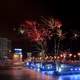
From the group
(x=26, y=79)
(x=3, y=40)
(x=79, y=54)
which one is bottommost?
(x=26, y=79)

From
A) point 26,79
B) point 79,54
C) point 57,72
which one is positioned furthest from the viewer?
point 79,54

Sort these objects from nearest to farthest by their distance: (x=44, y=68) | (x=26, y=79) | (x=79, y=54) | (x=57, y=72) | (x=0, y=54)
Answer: (x=26, y=79) → (x=57, y=72) → (x=44, y=68) → (x=79, y=54) → (x=0, y=54)

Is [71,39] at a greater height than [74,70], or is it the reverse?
[71,39]

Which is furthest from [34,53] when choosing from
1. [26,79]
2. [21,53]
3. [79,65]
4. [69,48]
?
[26,79]

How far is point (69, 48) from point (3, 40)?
53966 mm

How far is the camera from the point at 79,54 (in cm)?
6244

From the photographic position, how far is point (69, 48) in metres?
67.6

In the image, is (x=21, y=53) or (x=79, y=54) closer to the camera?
(x=79, y=54)

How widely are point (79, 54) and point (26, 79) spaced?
34.0 metres

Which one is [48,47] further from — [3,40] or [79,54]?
[3,40]

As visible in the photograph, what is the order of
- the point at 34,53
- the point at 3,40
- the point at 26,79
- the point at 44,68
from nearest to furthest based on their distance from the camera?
the point at 26,79, the point at 44,68, the point at 34,53, the point at 3,40

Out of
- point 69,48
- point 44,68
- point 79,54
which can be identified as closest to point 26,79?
point 44,68

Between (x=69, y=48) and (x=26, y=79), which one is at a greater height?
(x=69, y=48)

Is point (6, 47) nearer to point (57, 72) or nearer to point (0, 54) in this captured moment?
point (0, 54)
